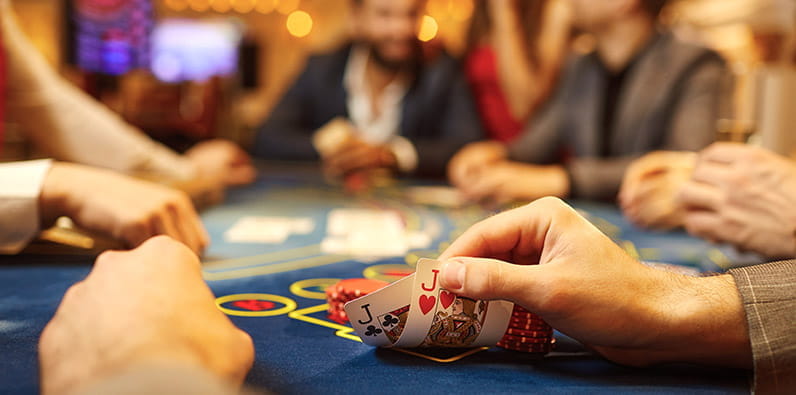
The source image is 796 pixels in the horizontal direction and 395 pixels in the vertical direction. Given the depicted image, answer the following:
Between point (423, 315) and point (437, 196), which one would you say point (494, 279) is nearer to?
point (423, 315)

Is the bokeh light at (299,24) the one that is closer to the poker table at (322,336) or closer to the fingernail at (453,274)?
the poker table at (322,336)

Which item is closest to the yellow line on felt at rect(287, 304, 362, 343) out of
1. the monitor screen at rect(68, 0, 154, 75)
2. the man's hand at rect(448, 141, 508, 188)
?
the man's hand at rect(448, 141, 508, 188)

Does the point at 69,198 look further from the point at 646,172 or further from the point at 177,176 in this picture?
the point at 646,172

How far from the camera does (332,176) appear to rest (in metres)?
3.30

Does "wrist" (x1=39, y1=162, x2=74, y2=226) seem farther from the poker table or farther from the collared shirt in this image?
the collared shirt

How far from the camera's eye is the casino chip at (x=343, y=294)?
39.1 inches

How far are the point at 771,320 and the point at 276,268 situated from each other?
2.88 ft

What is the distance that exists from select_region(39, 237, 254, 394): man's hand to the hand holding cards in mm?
167

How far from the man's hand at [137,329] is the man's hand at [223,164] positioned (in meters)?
2.07

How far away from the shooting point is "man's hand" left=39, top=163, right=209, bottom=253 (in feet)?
4.11

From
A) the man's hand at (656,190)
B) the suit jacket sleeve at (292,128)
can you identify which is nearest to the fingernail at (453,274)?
the man's hand at (656,190)

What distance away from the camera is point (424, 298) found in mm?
842

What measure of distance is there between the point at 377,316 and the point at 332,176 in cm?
248

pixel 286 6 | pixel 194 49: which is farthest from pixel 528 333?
pixel 286 6
